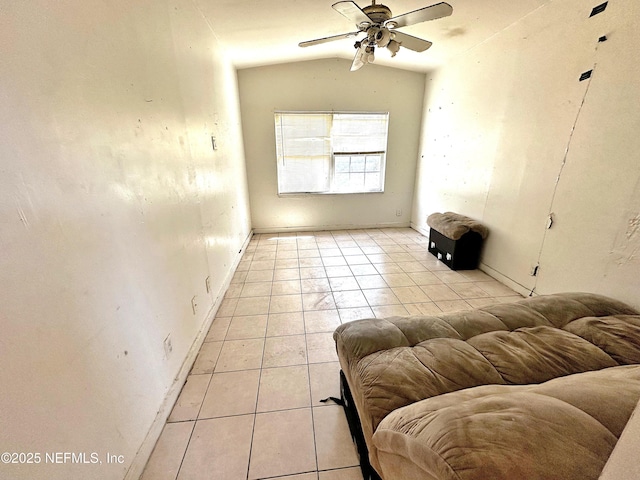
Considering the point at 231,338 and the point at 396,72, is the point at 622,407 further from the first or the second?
the point at 396,72

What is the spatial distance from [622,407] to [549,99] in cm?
257

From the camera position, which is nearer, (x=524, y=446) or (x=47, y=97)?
(x=524, y=446)

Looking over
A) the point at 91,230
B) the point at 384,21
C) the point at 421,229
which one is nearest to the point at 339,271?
the point at 421,229

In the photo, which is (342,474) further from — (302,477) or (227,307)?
(227,307)

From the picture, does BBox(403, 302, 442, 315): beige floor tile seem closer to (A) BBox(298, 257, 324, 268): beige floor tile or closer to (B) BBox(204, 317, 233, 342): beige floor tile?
Result: (A) BBox(298, 257, 324, 268): beige floor tile

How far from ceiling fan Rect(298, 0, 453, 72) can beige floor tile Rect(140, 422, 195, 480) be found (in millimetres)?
2584

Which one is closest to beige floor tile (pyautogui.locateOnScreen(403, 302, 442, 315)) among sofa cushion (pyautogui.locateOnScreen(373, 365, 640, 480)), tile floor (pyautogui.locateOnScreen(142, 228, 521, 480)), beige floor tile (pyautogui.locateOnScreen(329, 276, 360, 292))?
tile floor (pyautogui.locateOnScreen(142, 228, 521, 480))

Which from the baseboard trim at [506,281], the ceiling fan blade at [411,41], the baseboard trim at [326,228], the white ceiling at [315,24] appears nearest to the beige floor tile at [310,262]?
the baseboard trim at [326,228]

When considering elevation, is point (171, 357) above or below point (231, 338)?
above

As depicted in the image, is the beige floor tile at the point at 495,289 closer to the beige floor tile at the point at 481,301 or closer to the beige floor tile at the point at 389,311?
the beige floor tile at the point at 481,301

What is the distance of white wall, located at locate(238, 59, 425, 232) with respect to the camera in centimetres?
404

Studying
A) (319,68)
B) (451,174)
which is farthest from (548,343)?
(319,68)

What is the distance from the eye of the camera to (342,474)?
1173 millimetres

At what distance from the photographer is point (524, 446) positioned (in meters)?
0.52
